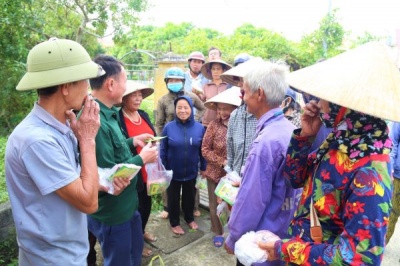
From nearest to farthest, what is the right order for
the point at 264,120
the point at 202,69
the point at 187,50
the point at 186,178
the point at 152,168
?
the point at 264,120
the point at 152,168
the point at 186,178
the point at 202,69
the point at 187,50

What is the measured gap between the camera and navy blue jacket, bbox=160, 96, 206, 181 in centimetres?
363

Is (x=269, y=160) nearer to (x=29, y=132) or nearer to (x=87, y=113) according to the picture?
(x=87, y=113)

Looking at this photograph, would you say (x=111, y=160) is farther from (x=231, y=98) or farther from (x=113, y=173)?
(x=231, y=98)

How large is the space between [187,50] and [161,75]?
12.0m

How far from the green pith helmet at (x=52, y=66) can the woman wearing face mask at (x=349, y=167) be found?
44.2 inches

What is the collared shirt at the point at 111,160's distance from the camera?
212 centimetres

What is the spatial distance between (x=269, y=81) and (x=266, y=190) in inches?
27.5

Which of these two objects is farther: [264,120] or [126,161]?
[126,161]

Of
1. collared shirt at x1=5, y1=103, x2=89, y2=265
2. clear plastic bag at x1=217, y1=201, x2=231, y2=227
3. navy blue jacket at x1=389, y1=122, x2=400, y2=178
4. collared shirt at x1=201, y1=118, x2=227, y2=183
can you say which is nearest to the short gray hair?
clear plastic bag at x1=217, y1=201, x2=231, y2=227

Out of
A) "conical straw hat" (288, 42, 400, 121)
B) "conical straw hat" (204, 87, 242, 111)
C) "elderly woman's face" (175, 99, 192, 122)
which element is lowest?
"elderly woman's face" (175, 99, 192, 122)

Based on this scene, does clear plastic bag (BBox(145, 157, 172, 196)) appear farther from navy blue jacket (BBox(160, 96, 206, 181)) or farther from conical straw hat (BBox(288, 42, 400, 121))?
conical straw hat (BBox(288, 42, 400, 121))

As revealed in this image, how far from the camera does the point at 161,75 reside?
27.3 ft

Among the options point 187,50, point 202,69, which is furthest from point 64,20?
point 187,50

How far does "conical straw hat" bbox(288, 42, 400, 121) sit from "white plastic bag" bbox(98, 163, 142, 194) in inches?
46.9
